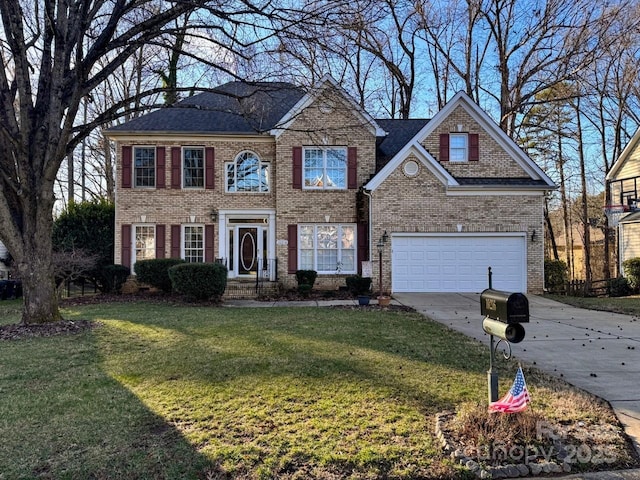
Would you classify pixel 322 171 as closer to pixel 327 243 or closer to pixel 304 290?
pixel 327 243

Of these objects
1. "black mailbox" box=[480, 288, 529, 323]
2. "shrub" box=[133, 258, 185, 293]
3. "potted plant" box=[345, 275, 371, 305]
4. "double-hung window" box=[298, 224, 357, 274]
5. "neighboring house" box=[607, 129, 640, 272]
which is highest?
"neighboring house" box=[607, 129, 640, 272]

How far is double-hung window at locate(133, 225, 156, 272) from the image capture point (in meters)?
16.5

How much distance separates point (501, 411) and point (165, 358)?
4466 mm

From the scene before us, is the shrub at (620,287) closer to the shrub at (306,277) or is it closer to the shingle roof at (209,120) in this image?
the shrub at (306,277)

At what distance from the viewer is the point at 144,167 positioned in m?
16.6

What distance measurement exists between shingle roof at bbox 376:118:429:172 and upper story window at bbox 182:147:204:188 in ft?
22.6

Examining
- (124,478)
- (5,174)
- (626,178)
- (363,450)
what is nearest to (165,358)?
(124,478)

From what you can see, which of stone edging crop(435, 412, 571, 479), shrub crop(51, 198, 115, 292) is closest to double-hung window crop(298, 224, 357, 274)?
shrub crop(51, 198, 115, 292)

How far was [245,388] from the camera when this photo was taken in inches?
183

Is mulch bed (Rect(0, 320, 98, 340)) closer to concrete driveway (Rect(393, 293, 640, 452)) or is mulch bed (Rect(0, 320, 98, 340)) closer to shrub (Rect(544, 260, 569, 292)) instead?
concrete driveway (Rect(393, 293, 640, 452))

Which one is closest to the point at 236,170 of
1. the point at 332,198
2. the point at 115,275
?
the point at 332,198

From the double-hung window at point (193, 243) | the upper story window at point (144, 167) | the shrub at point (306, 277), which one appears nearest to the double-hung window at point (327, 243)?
the shrub at point (306, 277)

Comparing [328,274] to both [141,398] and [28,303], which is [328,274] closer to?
[28,303]

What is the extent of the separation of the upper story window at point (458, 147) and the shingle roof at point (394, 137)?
164 centimetres
